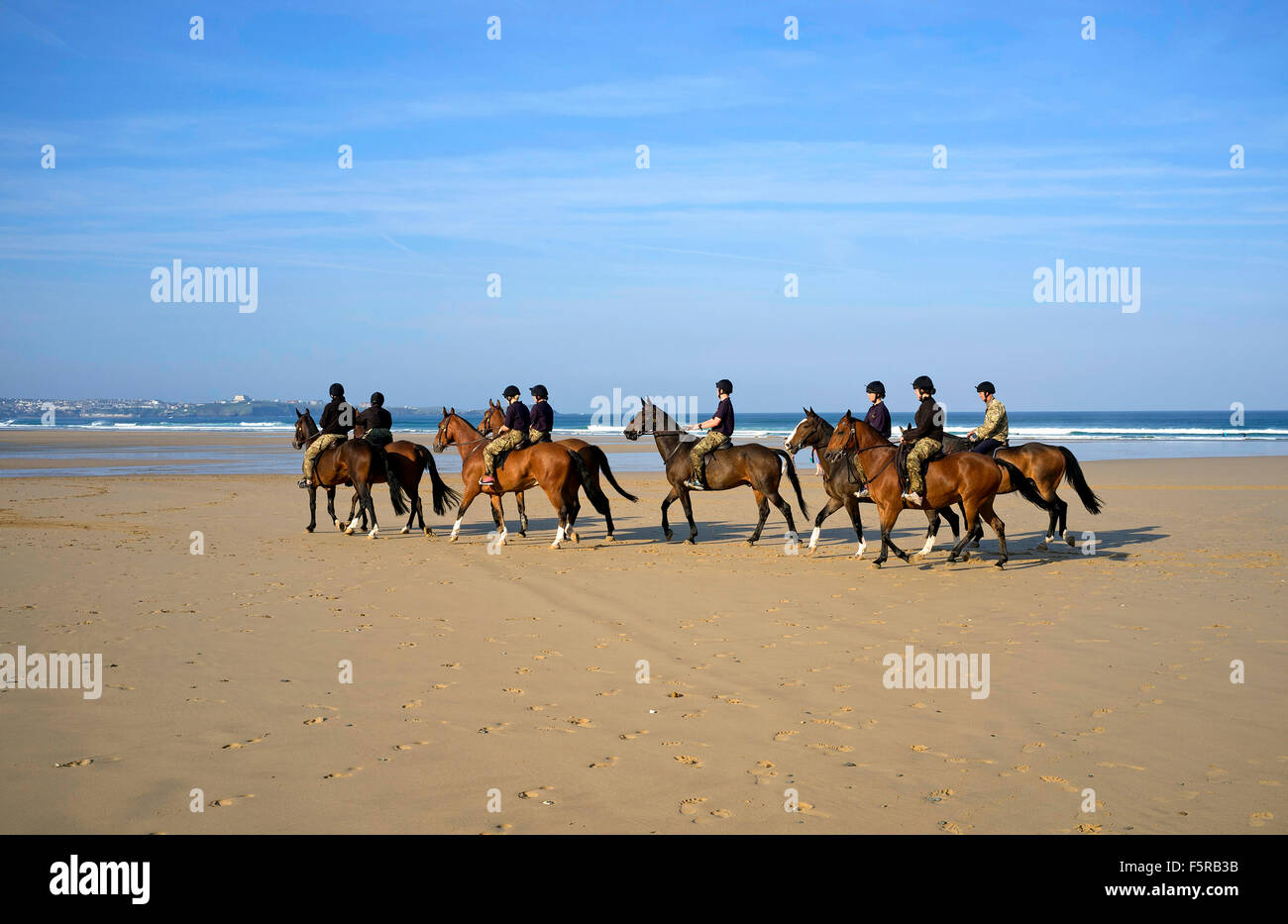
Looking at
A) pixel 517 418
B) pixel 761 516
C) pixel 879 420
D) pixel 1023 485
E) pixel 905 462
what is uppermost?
pixel 517 418

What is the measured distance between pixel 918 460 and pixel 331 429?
968cm

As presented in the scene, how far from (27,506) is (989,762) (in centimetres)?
2051

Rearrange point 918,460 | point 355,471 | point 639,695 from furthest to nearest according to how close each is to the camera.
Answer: point 355,471
point 918,460
point 639,695

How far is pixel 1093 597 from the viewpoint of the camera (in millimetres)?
9758

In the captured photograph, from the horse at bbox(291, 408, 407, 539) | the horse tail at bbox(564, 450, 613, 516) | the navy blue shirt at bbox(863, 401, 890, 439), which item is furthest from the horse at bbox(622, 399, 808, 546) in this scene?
the horse at bbox(291, 408, 407, 539)

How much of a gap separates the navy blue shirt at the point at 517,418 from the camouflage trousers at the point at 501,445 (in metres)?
0.20

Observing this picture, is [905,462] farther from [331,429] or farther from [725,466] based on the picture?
[331,429]

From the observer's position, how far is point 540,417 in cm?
1471

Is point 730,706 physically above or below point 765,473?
below

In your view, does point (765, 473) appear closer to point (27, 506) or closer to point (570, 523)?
point (570, 523)

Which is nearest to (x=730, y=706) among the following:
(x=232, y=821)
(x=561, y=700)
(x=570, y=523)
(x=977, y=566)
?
(x=561, y=700)

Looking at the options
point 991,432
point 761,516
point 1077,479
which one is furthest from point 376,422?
point 1077,479
